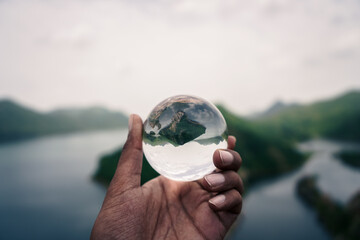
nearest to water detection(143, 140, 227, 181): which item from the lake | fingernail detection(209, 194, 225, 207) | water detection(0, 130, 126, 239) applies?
fingernail detection(209, 194, 225, 207)

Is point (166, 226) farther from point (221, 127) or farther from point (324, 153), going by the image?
point (324, 153)

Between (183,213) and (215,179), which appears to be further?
(183,213)

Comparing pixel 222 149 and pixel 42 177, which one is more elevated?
pixel 222 149

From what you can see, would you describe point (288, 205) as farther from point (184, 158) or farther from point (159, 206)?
point (184, 158)

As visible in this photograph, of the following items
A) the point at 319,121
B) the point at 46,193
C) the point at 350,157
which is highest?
the point at 46,193

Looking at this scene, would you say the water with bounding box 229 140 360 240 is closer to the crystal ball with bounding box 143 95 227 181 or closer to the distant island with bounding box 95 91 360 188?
the distant island with bounding box 95 91 360 188

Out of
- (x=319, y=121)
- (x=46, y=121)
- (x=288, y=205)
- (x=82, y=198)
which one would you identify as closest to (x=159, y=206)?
(x=288, y=205)

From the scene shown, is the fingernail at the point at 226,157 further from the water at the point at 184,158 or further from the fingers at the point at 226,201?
the fingers at the point at 226,201

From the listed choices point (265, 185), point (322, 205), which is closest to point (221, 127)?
point (322, 205)
